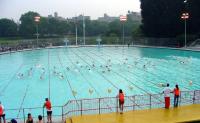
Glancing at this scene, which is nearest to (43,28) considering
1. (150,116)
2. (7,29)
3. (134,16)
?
(7,29)

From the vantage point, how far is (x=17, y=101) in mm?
21656

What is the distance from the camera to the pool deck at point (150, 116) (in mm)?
13602

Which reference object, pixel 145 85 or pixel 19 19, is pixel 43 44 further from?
pixel 145 85

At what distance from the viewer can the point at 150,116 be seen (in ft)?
46.5

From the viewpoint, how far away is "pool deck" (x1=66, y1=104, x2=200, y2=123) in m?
13.6

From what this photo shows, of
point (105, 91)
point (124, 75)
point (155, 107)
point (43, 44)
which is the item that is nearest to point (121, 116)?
point (155, 107)

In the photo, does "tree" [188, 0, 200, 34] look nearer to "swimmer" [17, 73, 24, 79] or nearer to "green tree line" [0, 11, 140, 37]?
"green tree line" [0, 11, 140, 37]

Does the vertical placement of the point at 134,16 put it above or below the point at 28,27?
above

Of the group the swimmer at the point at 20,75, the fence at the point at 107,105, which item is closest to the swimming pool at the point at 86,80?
the swimmer at the point at 20,75

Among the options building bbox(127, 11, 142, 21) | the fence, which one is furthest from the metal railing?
building bbox(127, 11, 142, 21)

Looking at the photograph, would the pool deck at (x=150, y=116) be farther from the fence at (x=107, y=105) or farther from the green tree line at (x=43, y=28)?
the green tree line at (x=43, y=28)

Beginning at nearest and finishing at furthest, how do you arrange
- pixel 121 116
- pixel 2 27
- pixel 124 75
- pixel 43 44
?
pixel 121 116, pixel 124 75, pixel 43 44, pixel 2 27

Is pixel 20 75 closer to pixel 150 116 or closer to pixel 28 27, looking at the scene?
pixel 150 116

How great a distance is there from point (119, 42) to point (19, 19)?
1725 inches
